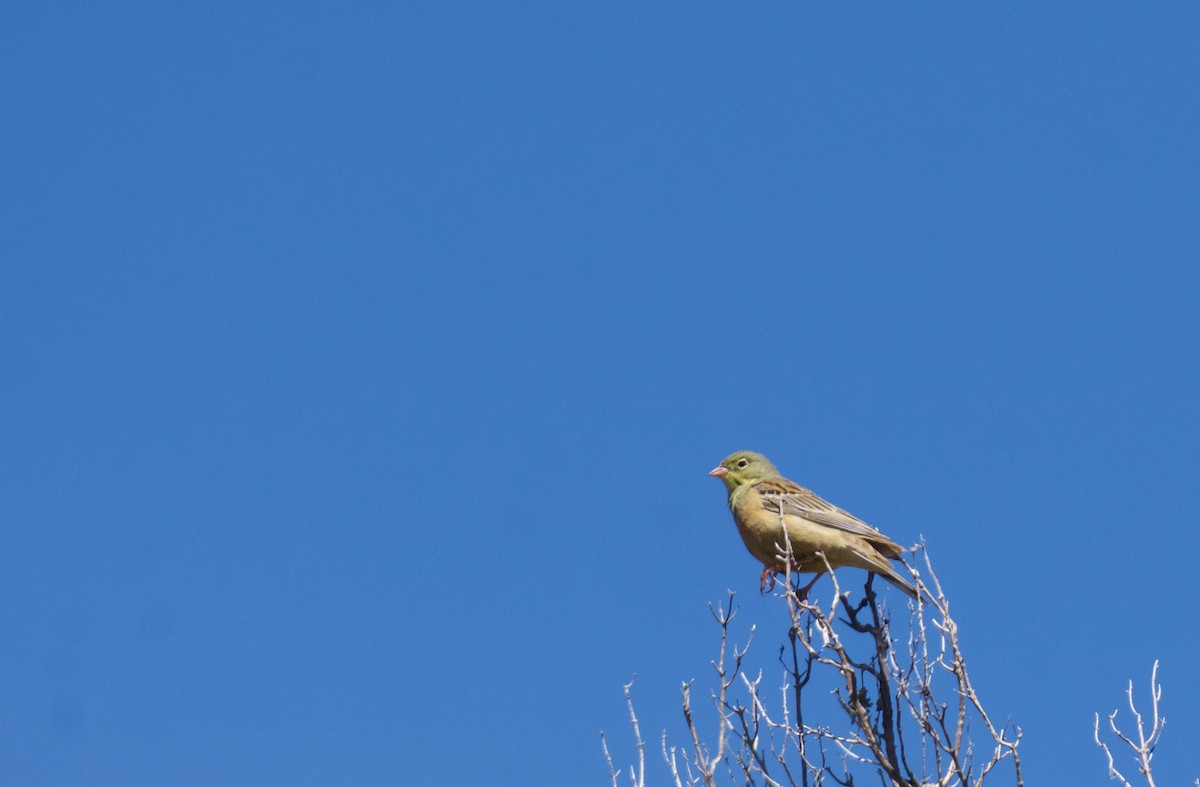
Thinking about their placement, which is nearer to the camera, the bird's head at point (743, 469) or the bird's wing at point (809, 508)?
the bird's wing at point (809, 508)

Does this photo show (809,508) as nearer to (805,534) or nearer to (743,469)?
(805,534)

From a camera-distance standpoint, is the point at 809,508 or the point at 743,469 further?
the point at 743,469

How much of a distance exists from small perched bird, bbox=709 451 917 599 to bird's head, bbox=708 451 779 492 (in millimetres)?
347

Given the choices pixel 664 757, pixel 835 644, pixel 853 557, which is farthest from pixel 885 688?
pixel 853 557

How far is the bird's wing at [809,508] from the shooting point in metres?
9.15

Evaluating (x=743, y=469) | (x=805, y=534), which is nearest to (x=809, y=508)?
(x=805, y=534)

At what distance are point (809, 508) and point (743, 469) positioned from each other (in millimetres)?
1203

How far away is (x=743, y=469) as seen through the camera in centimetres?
1059

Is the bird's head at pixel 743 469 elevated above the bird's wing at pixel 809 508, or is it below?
above

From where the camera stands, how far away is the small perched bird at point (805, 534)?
29.7ft

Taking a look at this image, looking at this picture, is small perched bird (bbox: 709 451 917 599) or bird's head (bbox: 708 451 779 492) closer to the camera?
small perched bird (bbox: 709 451 917 599)

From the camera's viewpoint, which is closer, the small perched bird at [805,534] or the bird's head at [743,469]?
the small perched bird at [805,534]

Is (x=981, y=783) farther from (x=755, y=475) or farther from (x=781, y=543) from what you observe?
(x=755, y=475)

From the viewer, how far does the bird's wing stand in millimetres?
9148
